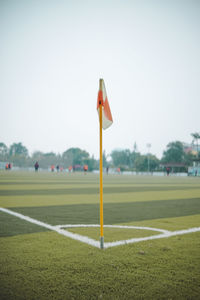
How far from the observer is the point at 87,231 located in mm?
5301

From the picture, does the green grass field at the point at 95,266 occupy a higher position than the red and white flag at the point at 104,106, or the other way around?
the red and white flag at the point at 104,106

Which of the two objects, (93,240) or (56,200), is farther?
(56,200)

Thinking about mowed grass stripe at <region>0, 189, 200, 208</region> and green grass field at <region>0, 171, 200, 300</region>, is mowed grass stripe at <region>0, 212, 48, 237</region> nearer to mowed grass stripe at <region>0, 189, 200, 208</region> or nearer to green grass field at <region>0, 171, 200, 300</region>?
green grass field at <region>0, 171, 200, 300</region>

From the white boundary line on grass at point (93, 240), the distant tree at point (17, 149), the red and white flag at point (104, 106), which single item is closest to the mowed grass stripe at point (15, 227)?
the white boundary line on grass at point (93, 240)

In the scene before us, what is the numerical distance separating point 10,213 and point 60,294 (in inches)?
193

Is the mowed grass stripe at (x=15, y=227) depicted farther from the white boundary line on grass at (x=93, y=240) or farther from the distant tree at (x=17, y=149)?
the distant tree at (x=17, y=149)

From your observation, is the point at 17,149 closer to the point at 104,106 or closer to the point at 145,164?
the point at 145,164

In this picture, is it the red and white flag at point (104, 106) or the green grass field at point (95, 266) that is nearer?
the green grass field at point (95, 266)

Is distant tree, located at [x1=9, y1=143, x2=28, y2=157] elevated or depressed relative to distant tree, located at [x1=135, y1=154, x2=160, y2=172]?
elevated

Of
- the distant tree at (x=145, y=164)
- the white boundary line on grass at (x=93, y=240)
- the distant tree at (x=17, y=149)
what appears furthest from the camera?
the distant tree at (x=17, y=149)

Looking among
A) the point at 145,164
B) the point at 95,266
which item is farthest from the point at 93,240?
the point at 145,164

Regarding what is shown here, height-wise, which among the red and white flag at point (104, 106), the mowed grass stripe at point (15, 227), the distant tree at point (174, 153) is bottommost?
the mowed grass stripe at point (15, 227)

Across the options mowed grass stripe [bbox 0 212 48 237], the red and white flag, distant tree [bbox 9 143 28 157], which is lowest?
mowed grass stripe [bbox 0 212 48 237]

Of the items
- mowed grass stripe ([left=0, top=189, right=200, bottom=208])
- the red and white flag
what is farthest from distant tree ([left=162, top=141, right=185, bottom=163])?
the red and white flag
